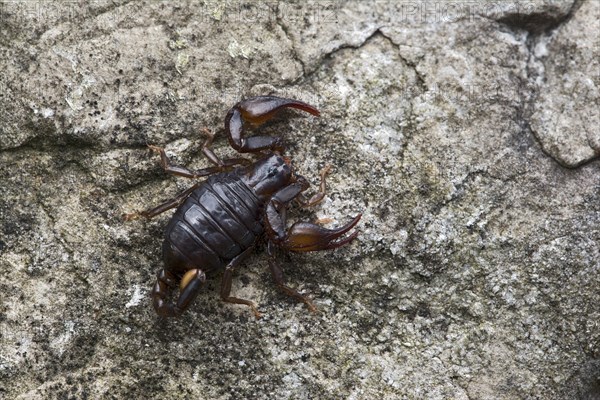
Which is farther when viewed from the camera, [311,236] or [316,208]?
[316,208]

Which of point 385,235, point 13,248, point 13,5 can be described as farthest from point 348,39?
point 13,248

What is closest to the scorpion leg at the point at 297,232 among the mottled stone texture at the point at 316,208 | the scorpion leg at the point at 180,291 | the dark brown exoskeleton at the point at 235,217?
the dark brown exoskeleton at the point at 235,217

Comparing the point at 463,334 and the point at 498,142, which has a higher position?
the point at 498,142

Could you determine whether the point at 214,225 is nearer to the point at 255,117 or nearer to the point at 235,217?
the point at 235,217

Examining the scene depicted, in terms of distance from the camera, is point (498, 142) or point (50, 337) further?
point (498, 142)

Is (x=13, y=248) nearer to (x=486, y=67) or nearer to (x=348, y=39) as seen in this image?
(x=348, y=39)

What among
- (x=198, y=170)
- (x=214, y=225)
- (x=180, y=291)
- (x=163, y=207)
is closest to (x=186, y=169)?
(x=198, y=170)


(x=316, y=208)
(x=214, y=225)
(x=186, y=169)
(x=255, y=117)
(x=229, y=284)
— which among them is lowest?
(x=229, y=284)
